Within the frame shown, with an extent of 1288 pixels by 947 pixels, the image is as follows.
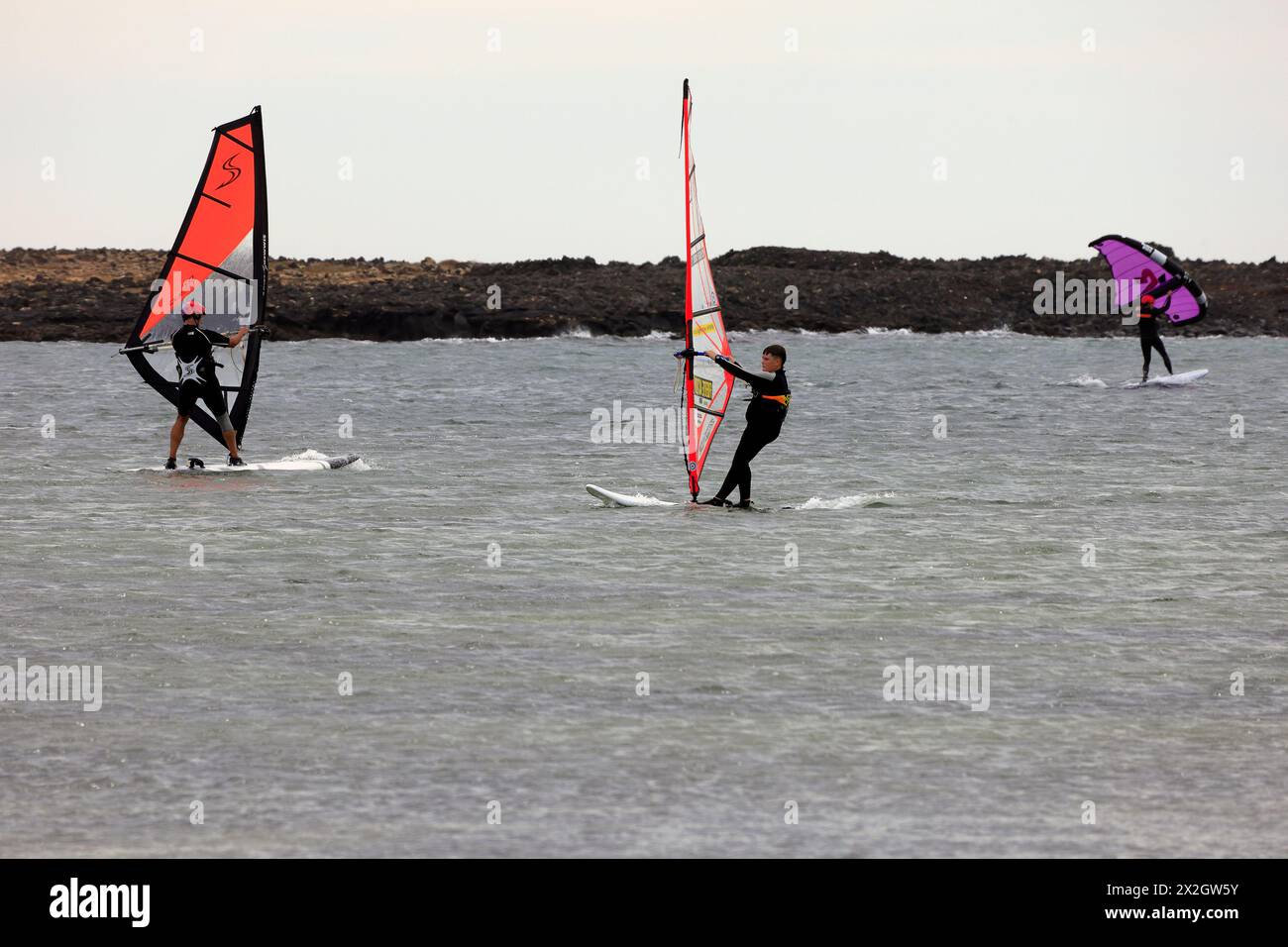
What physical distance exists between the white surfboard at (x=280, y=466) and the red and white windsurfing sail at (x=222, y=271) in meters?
0.42

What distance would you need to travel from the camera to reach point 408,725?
785 centimetres

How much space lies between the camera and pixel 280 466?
19859 mm

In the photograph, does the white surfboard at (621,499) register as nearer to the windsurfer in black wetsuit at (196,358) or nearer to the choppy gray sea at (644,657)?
the choppy gray sea at (644,657)

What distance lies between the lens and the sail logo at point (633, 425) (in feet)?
85.9

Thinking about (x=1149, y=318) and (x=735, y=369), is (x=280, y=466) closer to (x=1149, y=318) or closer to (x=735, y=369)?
(x=735, y=369)

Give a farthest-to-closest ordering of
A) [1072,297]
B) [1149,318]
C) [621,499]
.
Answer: [1072,297] → [1149,318] → [621,499]

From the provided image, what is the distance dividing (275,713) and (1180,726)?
414cm

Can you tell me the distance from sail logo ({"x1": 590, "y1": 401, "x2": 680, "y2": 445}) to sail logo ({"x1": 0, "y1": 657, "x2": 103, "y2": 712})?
54.0 ft

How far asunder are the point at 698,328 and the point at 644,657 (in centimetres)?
617

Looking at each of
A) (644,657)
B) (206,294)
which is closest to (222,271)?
(206,294)

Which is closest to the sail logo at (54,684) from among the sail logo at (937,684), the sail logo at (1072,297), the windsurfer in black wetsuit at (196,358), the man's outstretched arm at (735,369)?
the sail logo at (937,684)
